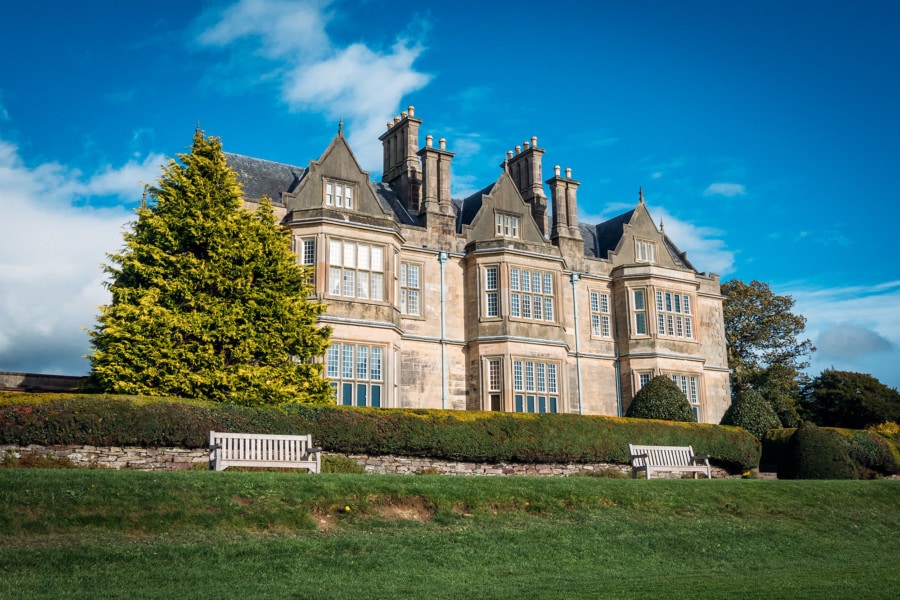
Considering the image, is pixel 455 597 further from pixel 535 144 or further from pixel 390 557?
pixel 535 144

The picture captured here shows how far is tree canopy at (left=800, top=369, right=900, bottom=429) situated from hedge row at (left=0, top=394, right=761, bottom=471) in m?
23.7

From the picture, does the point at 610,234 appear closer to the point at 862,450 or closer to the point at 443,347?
the point at 443,347

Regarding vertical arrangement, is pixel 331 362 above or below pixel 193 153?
below

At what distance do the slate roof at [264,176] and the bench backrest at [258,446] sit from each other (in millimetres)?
13830

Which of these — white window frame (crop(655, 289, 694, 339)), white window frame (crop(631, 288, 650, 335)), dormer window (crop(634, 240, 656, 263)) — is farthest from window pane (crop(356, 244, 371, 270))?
dormer window (crop(634, 240, 656, 263))

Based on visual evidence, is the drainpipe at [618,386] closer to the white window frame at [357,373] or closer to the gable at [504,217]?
the gable at [504,217]

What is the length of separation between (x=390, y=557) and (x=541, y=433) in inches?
532

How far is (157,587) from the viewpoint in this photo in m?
10.9

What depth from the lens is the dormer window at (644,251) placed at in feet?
130

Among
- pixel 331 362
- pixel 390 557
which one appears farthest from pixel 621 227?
pixel 390 557

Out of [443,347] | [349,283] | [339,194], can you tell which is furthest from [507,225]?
[349,283]

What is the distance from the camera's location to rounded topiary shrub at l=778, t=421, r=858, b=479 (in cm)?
2806

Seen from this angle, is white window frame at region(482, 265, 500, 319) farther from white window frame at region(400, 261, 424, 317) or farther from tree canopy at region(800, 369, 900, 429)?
tree canopy at region(800, 369, 900, 429)

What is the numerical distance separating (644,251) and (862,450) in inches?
506
